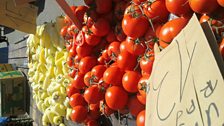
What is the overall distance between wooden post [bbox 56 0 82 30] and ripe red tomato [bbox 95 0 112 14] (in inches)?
10.8

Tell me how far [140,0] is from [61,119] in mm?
1446

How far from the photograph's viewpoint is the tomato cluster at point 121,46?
117 cm

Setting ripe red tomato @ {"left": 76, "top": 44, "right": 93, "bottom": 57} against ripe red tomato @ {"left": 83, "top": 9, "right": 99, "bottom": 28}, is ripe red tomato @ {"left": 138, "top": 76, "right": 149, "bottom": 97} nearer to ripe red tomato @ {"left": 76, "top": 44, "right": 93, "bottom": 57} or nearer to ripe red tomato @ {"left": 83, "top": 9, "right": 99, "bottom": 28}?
ripe red tomato @ {"left": 83, "top": 9, "right": 99, "bottom": 28}

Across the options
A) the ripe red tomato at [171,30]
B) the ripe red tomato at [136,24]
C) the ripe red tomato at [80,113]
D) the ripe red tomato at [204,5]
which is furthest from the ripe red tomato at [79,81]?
the ripe red tomato at [204,5]

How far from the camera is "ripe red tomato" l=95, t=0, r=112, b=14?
5.91 feet

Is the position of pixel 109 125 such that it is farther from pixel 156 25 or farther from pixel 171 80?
pixel 171 80

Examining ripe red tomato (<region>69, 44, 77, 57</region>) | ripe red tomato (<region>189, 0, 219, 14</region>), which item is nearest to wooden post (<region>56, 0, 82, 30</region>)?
ripe red tomato (<region>69, 44, 77, 57</region>)

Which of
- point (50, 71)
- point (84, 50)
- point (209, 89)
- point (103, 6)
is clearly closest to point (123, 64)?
point (103, 6)

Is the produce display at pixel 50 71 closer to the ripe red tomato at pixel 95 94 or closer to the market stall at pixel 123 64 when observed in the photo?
the market stall at pixel 123 64

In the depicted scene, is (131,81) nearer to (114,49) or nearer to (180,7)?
(114,49)

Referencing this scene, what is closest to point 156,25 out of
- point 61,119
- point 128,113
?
point 128,113

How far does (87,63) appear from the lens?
1.99 m

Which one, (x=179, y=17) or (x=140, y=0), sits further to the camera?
(x=140, y=0)

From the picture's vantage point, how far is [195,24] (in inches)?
27.9
